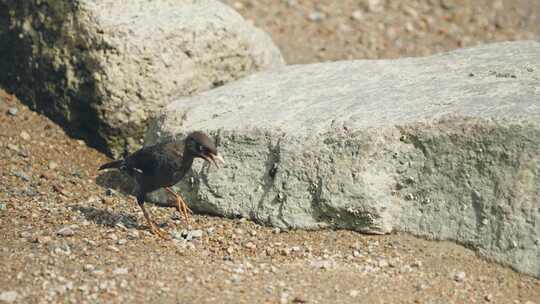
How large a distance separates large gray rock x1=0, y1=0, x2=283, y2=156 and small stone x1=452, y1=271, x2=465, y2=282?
126 inches

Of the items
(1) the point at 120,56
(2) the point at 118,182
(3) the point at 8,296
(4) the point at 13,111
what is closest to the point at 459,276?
(3) the point at 8,296

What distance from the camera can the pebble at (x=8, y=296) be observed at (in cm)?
500

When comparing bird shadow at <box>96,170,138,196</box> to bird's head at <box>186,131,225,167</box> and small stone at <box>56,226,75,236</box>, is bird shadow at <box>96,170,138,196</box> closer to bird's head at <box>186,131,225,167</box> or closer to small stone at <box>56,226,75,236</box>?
small stone at <box>56,226,75,236</box>

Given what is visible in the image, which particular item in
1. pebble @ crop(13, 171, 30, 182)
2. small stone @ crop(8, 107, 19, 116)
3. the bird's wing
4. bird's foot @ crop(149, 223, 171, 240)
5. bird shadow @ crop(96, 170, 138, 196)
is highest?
the bird's wing

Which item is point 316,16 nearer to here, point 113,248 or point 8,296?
point 113,248

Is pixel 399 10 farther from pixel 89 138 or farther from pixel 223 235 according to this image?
pixel 223 235

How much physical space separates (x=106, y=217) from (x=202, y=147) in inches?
44.7

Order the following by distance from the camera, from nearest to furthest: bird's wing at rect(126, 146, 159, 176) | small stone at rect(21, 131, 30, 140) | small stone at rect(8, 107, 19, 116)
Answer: bird's wing at rect(126, 146, 159, 176), small stone at rect(21, 131, 30, 140), small stone at rect(8, 107, 19, 116)

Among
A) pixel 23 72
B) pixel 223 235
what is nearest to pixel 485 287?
pixel 223 235

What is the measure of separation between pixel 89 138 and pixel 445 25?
18.4 ft

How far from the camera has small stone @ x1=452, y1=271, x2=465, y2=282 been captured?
5.38 meters

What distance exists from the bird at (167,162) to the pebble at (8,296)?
1.29m

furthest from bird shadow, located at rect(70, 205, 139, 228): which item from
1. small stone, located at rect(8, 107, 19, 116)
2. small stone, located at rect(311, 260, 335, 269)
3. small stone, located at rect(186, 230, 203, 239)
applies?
small stone, located at rect(8, 107, 19, 116)

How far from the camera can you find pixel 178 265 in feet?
18.1
